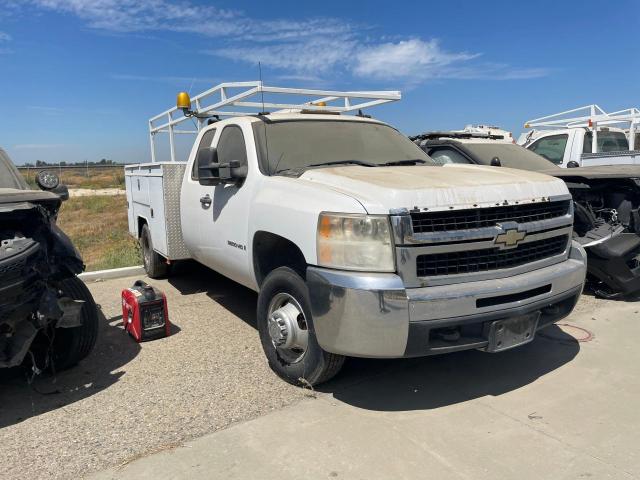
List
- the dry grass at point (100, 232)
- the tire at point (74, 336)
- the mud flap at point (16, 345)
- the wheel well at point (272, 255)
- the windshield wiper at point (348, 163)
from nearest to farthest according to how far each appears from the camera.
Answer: the mud flap at point (16, 345) → the wheel well at point (272, 255) → the tire at point (74, 336) → the windshield wiper at point (348, 163) → the dry grass at point (100, 232)

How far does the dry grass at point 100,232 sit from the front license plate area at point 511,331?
6847 millimetres

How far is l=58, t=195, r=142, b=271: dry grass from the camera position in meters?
9.72

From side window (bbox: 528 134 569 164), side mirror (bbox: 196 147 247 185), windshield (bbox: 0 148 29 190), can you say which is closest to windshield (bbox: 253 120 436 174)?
side mirror (bbox: 196 147 247 185)

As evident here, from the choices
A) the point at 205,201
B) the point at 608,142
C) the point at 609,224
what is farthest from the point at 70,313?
the point at 608,142

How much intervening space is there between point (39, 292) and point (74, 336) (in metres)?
0.73

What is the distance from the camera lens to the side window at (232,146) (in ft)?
15.5

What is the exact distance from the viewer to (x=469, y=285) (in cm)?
330

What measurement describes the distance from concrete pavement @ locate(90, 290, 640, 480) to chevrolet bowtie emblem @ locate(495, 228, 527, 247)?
1081mm

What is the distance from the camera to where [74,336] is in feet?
13.4

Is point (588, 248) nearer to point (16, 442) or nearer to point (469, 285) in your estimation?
point (469, 285)

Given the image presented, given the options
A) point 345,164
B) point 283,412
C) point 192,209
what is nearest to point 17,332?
point 283,412

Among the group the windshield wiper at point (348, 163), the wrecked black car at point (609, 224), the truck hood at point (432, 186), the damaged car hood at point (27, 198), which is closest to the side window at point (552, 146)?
the wrecked black car at point (609, 224)

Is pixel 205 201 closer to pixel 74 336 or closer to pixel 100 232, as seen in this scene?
pixel 74 336

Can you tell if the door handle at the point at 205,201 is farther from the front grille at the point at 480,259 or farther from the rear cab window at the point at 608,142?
the rear cab window at the point at 608,142
